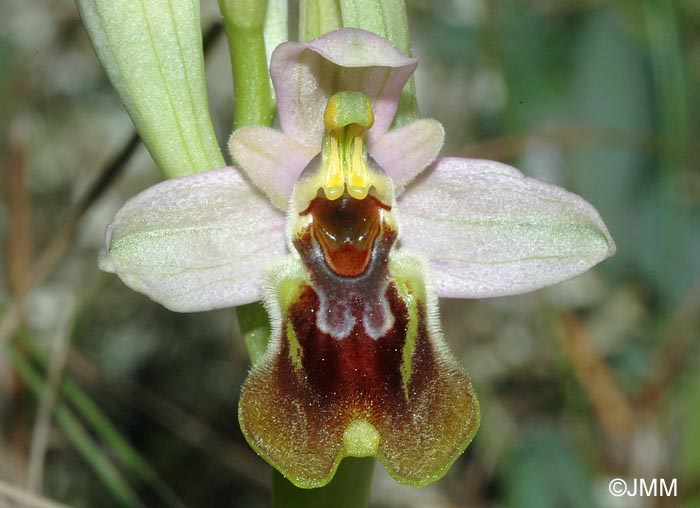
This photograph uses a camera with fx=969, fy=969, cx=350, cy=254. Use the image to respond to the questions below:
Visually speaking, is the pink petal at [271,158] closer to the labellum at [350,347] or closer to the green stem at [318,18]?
the labellum at [350,347]

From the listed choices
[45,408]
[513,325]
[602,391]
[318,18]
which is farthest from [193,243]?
[513,325]

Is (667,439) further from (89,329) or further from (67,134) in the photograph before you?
(67,134)

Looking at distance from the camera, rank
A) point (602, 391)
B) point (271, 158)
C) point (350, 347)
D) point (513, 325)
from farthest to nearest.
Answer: point (513, 325) < point (602, 391) < point (271, 158) < point (350, 347)

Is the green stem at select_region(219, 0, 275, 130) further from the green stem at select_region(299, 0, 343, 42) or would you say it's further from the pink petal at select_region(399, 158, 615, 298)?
the pink petal at select_region(399, 158, 615, 298)

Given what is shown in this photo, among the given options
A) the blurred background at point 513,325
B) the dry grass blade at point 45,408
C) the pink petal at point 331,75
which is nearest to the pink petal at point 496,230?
the pink petal at point 331,75

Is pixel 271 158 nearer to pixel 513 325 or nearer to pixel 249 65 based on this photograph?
pixel 249 65

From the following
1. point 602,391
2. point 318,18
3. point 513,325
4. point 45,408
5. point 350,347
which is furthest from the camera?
Answer: point 513,325
